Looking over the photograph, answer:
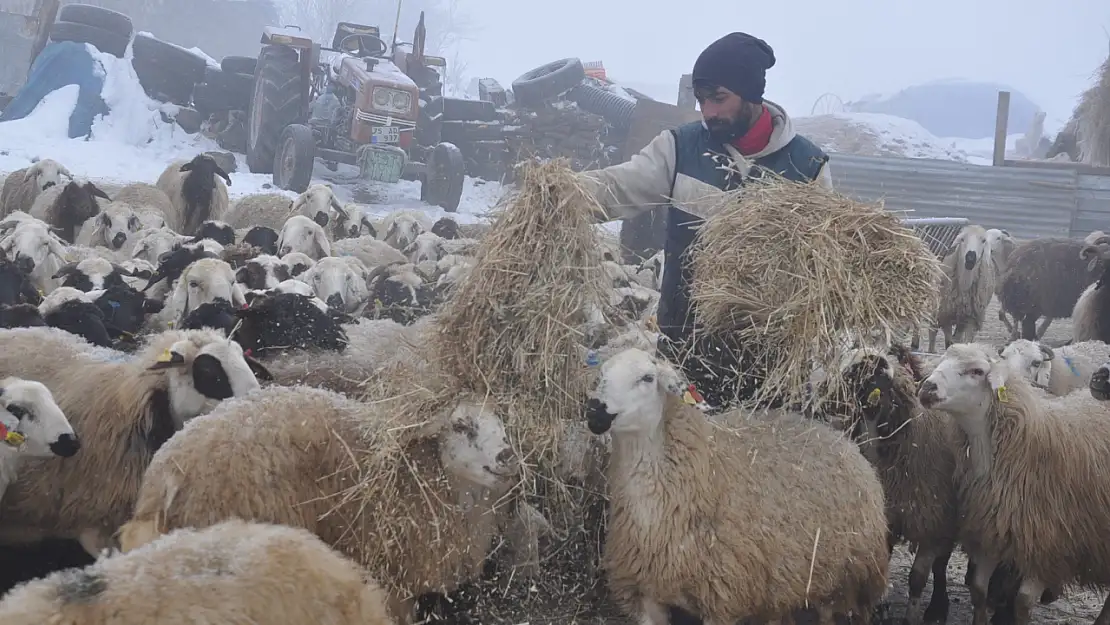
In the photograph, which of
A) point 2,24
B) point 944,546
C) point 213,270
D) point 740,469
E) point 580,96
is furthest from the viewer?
point 2,24

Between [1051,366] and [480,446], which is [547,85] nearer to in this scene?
[1051,366]

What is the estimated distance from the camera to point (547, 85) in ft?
72.1

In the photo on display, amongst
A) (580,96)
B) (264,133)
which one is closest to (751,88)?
(264,133)

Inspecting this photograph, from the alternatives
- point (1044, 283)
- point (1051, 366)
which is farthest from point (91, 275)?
point (1044, 283)

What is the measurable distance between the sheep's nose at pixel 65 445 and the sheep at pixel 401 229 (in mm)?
7655

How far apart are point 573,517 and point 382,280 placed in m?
3.93

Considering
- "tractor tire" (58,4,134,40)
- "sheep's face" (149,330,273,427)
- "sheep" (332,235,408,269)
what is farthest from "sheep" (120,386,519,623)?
"tractor tire" (58,4,134,40)

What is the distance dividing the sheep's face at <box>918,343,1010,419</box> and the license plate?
13.7m

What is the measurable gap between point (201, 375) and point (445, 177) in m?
13.4

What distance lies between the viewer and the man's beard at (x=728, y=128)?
4562 mm

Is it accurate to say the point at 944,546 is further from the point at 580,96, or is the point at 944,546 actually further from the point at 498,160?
the point at 580,96

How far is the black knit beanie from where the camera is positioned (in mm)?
4504

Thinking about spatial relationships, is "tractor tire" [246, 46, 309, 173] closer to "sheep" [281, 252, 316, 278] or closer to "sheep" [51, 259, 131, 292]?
"sheep" [281, 252, 316, 278]

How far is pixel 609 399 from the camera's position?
401 cm
